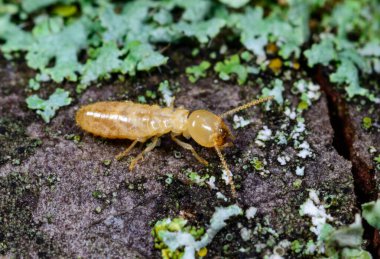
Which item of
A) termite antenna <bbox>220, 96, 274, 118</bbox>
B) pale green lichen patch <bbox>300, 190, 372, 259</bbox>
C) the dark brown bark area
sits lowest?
the dark brown bark area

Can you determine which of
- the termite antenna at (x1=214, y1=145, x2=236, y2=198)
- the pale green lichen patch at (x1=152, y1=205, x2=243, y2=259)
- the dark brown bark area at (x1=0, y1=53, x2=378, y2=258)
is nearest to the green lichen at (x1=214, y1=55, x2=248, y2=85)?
the dark brown bark area at (x1=0, y1=53, x2=378, y2=258)

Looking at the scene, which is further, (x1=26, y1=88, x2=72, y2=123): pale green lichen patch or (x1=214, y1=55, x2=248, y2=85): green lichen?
(x1=214, y1=55, x2=248, y2=85): green lichen

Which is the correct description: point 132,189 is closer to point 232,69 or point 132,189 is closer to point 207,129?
point 207,129

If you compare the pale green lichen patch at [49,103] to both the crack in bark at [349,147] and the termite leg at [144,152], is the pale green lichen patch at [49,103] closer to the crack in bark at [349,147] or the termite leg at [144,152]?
the termite leg at [144,152]

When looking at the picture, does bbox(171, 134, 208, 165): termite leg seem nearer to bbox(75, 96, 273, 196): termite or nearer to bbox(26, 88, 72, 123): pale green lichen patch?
bbox(75, 96, 273, 196): termite

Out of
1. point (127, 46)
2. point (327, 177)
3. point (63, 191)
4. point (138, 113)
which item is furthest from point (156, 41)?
point (327, 177)

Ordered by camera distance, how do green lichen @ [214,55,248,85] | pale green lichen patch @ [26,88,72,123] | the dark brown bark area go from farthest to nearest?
1. green lichen @ [214,55,248,85]
2. pale green lichen patch @ [26,88,72,123]
3. the dark brown bark area

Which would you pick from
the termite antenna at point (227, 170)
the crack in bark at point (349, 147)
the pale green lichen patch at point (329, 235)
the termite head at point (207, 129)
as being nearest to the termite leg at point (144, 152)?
the termite head at point (207, 129)

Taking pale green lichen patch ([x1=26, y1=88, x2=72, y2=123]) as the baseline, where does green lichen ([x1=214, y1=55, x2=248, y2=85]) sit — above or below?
above

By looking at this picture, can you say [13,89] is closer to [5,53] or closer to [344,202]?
[5,53]
